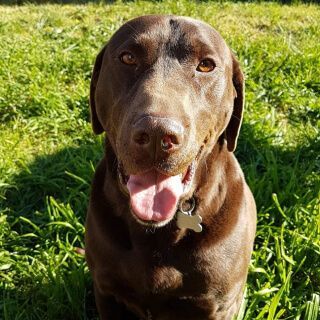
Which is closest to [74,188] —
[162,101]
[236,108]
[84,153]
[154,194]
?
[84,153]

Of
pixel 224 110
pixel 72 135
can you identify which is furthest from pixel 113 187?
pixel 72 135

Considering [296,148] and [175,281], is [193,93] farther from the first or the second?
[296,148]

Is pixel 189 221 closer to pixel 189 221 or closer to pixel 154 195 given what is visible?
pixel 189 221

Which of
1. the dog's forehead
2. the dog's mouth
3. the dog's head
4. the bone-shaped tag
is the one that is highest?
the dog's forehead

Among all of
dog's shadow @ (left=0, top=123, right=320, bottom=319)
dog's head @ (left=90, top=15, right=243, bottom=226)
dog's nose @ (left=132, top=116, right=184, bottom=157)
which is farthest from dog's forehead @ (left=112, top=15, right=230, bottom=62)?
dog's shadow @ (left=0, top=123, right=320, bottom=319)

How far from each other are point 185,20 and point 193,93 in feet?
1.08

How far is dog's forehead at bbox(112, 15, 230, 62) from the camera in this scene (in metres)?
2.03

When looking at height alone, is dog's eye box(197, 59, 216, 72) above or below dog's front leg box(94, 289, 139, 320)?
above

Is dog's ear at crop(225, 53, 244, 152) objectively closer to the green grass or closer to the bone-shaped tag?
the bone-shaped tag

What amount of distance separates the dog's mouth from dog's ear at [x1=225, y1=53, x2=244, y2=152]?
444 mm

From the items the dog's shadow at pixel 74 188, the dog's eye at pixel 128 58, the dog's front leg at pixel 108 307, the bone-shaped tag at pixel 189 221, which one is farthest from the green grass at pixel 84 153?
the dog's eye at pixel 128 58

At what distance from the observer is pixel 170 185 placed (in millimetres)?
1948

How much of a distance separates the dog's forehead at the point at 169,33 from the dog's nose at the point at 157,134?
0.45m

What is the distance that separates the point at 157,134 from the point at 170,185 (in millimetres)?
326
